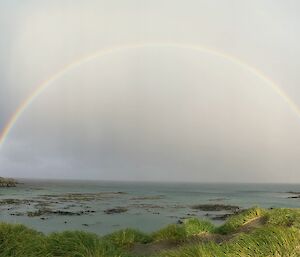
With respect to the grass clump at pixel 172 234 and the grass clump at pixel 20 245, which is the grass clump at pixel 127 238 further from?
the grass clump at pixel 20 245

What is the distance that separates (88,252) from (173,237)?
20.7 ft

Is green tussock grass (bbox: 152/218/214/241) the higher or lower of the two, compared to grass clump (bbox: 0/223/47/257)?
lower

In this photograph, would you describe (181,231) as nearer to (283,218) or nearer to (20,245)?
(283,218)

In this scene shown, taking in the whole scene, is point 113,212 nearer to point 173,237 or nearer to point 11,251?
point 173,237

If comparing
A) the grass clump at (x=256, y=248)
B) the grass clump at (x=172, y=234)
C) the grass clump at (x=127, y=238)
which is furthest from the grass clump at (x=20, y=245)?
the grass clump at (x=172, y=234)

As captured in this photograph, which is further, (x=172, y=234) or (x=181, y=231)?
(x=172, y=234)

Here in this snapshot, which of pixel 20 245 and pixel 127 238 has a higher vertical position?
pixel 20 245

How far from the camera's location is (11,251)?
827 centimetres

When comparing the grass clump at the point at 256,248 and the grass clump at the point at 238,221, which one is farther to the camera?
the grass clump at the point at 238,221

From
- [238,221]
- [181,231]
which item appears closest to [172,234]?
[181,231]

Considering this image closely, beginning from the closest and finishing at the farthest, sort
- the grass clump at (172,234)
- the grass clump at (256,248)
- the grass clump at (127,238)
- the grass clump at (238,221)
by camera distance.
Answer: the grass clump at (256,248), the grass clump at (127,238), the grass clump at (172,234), the grass clump at (238,221)

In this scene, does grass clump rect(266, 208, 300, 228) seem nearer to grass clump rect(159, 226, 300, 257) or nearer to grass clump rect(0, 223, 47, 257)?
grass clump rect(159, 226, 300, 257)

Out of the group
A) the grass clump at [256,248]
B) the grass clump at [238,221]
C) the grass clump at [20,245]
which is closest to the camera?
the grass clump at [256,248]

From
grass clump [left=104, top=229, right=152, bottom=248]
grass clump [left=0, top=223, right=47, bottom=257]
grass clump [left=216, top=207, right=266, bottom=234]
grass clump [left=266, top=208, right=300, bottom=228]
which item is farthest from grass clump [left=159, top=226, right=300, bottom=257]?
grass clump [left=216, top=207, right=266, bottom=234]
